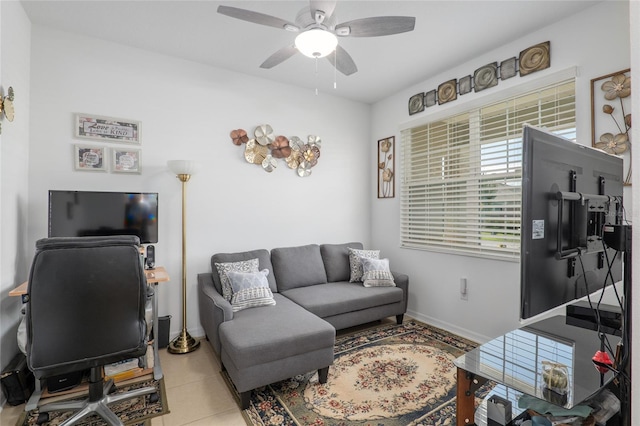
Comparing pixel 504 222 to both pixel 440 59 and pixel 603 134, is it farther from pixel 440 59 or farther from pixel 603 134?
pixel 440 59

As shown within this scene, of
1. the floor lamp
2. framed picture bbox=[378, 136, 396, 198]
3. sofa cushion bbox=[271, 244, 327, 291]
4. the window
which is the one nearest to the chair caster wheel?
the floor lamp

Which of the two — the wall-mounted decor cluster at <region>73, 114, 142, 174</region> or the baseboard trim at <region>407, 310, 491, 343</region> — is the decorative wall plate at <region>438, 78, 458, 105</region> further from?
the wall-mounted decor cluster at <region>73, 114, 142, 174</region>

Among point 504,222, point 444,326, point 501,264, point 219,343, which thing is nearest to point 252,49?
point 219,343

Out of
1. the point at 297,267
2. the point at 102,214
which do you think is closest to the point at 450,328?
the point at 297,267

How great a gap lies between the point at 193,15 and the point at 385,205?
3.00 metres

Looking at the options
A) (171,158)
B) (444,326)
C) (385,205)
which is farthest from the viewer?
(385,205)

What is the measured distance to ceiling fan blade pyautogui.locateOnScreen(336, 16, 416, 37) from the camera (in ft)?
6.21

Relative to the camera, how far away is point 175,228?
10.2 ft

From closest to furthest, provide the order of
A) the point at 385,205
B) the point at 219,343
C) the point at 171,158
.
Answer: the point at 219,343 → the point at 171,158 → the point at 385,205

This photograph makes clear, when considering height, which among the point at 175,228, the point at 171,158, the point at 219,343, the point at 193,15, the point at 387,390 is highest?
the point at 193,15

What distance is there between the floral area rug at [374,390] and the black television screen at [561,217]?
1.39 metres

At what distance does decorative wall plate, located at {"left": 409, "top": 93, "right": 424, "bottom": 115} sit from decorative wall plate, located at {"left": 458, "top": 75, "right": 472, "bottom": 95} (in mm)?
492

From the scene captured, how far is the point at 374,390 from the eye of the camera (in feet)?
7.32

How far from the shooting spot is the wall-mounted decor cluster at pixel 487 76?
103 inches
